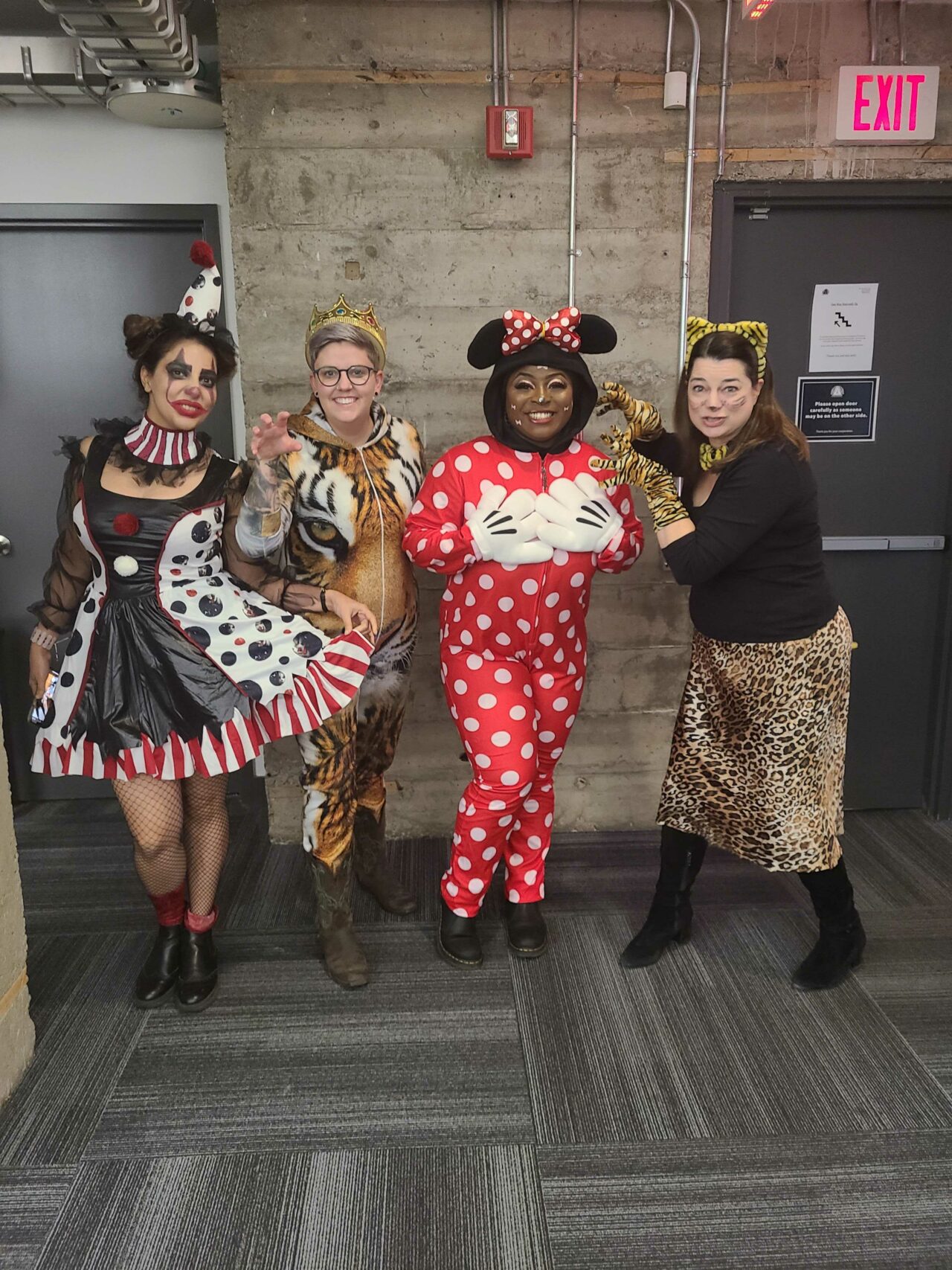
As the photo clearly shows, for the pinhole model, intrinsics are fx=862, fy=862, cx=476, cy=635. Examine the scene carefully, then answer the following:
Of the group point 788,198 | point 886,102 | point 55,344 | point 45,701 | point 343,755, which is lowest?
point 343,755

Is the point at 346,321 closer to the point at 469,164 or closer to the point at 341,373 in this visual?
the point at 341,373

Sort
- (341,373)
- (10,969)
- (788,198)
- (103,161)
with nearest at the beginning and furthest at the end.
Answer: (10,969) → (341,373) → (788,198) → (103,161)

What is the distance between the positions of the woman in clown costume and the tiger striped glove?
0.73 m

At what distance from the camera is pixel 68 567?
196cm

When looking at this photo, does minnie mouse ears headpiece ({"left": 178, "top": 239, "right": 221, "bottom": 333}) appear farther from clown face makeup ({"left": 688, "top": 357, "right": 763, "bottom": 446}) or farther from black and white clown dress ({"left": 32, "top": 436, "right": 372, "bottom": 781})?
clown face makeup ({"left": 688, "top": 357, "right": 763, "bottom": 446})

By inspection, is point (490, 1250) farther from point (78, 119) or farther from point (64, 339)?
point (78, 119)

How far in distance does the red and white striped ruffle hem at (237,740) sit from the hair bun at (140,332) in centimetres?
77

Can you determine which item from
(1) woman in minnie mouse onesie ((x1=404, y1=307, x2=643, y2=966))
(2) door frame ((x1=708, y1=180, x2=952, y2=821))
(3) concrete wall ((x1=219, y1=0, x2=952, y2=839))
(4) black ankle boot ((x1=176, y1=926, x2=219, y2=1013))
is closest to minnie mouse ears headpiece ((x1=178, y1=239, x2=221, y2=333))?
(1) woman in minnie mouse onesie ((x1=404, y1=307, x2=643, y2=966))

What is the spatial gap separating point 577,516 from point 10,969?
1625mm

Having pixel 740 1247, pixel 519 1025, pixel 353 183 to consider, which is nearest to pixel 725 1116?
pixel 740 1247

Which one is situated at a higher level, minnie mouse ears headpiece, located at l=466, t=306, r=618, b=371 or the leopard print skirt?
minnie mouse ears headpiece, located at l=466, t=306, r=618, b=371

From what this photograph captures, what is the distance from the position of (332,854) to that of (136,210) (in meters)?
2.24

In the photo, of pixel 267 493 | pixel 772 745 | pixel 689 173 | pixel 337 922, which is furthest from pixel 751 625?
pixel 689 173

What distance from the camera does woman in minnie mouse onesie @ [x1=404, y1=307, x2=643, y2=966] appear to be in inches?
80.5
